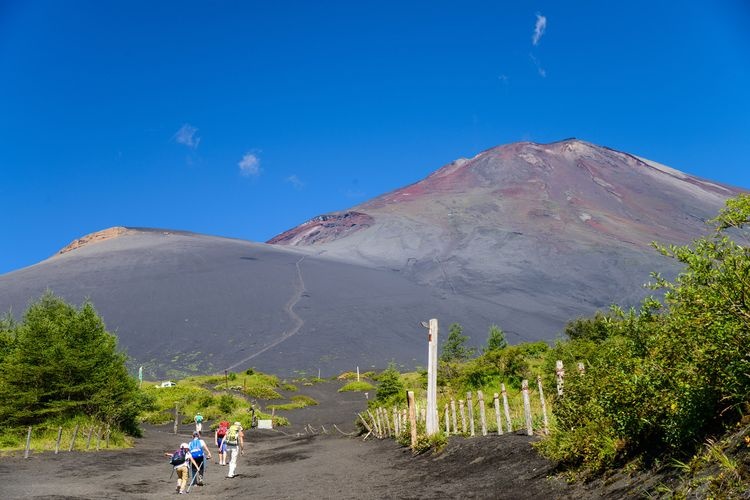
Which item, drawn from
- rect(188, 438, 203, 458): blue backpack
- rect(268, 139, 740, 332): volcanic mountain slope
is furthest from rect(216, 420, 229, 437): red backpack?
rect(268, 139, 740, 332): volcanic mountain slope

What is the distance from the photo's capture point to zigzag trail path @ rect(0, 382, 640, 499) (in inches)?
409

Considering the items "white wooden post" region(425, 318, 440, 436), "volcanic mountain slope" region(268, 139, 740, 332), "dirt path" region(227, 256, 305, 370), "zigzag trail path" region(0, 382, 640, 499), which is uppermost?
"volcanic mountain slope" region(268, 139, 740, 332)

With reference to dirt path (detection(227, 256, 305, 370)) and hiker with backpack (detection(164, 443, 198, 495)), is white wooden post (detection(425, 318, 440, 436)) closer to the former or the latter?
hiker with backpack (detection(164, 443, 198, 495))

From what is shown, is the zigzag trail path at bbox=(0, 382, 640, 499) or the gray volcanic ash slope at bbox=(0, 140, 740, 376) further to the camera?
the gray volcanic ash slope at bbox=(0, 140, 740, 376)

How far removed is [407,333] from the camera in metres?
98.2

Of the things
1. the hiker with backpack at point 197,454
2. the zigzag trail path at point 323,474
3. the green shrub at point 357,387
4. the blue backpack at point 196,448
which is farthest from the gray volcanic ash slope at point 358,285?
the blue backpack at point 196,448

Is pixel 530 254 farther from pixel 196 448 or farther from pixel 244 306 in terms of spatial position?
pixel 196 448

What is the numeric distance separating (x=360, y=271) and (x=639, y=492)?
138m

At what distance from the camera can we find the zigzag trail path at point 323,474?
34.1 feet

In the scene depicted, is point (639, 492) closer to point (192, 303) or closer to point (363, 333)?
point (363, 333)

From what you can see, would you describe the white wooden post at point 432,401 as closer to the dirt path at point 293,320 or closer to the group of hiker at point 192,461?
the group of hiker at point 192,461

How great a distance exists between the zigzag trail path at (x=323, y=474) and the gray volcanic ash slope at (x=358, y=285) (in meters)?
55.9

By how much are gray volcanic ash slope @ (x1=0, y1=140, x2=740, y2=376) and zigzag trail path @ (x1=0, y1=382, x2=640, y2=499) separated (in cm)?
5586

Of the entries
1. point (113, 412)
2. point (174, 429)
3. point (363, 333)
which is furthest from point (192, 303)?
point (113, 412)
